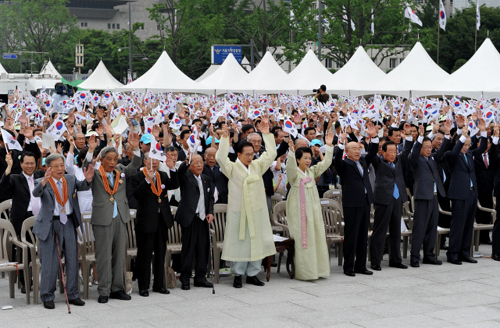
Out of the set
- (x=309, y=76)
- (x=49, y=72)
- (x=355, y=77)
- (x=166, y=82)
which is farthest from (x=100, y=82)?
(x=355, y=77)

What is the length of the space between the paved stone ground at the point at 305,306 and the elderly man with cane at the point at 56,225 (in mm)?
225

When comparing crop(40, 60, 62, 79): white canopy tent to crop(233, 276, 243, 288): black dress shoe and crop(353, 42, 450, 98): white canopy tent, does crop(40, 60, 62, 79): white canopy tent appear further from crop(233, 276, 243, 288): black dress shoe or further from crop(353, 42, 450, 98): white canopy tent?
crop(233, 276, 243, 288): black dress shoe

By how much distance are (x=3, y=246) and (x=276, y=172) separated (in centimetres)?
436

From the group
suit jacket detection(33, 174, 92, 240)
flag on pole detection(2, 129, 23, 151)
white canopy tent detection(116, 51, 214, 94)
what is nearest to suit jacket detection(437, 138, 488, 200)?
suit jacket detection(33, 174, 92, 240)

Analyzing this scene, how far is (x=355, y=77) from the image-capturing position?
3078 cm

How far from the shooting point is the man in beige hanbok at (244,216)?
8.91 metres

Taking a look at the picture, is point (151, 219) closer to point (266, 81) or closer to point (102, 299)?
point (102, 299)

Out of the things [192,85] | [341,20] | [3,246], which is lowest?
[3,246]

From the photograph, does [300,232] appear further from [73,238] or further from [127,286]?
[73,238]

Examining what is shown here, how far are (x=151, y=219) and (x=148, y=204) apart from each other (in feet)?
0.57

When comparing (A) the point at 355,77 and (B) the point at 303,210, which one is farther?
(A) the point at 355,77

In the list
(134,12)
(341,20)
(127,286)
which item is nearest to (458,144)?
(127,286)

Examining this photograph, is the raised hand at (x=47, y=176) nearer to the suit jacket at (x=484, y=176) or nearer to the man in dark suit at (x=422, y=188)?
the man in dark suit at (x=422, y=188)

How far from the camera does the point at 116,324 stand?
7250 millimetres
